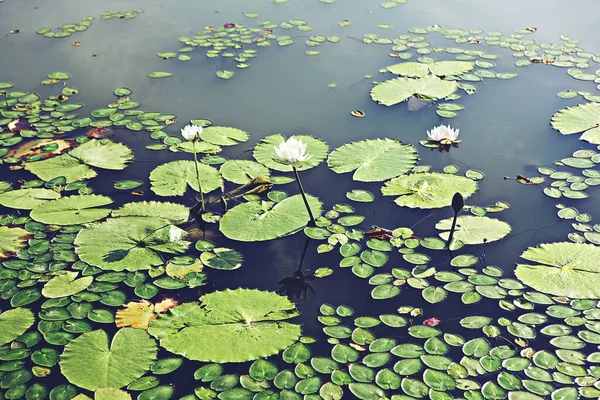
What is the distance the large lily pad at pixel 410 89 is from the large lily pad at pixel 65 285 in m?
3.17

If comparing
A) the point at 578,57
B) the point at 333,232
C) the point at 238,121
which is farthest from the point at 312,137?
the point at 578,57

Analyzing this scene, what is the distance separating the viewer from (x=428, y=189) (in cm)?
424

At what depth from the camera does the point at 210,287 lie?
3520 mm

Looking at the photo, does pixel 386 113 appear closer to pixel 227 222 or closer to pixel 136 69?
pixel 227 222

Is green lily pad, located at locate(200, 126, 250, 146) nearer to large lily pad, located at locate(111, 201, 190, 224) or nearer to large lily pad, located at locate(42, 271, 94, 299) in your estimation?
large lily pad, located at locate(111, 201, 190, 224)

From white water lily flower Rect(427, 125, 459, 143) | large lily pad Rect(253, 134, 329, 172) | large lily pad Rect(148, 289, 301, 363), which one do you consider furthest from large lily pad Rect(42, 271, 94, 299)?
white water lily flower Rect(427, 125, 459, 143)

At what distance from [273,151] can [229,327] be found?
1946 mm

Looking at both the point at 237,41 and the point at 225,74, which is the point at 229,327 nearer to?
the point at 225,74

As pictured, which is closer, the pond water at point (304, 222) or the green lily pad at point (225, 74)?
the pond water at point (304, 222)

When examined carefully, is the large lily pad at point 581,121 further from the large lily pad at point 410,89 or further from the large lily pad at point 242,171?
the large lily pad at point 242,171

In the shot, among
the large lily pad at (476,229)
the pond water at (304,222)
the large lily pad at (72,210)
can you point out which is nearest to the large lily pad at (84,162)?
the pond water at (304,222)

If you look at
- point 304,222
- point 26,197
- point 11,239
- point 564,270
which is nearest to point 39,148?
point 26,197

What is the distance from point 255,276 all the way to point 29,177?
7.25 ft

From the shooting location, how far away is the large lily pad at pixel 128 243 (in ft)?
12.1
